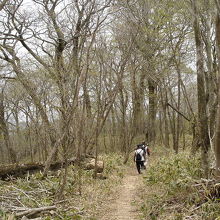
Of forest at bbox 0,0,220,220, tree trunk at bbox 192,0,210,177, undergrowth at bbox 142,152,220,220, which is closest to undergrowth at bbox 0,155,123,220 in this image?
forest at bbox 0,0,220,220

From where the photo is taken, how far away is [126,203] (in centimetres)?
768

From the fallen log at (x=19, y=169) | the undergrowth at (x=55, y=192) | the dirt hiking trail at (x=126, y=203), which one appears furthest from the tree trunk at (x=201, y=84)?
the fallen log at (x=19, y=169)

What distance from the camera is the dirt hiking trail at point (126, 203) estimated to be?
6559mm

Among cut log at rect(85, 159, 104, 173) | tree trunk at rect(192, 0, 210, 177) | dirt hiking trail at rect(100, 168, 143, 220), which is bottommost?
dirt hiking trail at rect(100, 168, 143, 220)

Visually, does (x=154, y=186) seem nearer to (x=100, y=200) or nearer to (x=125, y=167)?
(x=100, y=200)

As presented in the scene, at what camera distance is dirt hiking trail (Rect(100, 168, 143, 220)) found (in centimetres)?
656

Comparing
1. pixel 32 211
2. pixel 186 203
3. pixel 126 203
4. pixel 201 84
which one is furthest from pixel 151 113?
pixel 32 211

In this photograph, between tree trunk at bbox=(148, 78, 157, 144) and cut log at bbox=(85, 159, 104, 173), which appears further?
tree trunk at bbox=(148, 78, 157, 144)

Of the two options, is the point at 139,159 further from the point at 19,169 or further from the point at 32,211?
the point at 32,211

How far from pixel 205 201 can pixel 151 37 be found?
34.1ft

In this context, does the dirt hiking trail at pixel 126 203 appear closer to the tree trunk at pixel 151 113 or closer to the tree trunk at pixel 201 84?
the tree trunk at pixel 201 84

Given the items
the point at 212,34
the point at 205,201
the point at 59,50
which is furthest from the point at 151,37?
the point at 205,201

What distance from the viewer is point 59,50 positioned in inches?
474

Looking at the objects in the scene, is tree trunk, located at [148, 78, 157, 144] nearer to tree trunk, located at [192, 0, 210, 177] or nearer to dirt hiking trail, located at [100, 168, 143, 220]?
dirt hiking trail, located at [100, 168, 143, 220]
